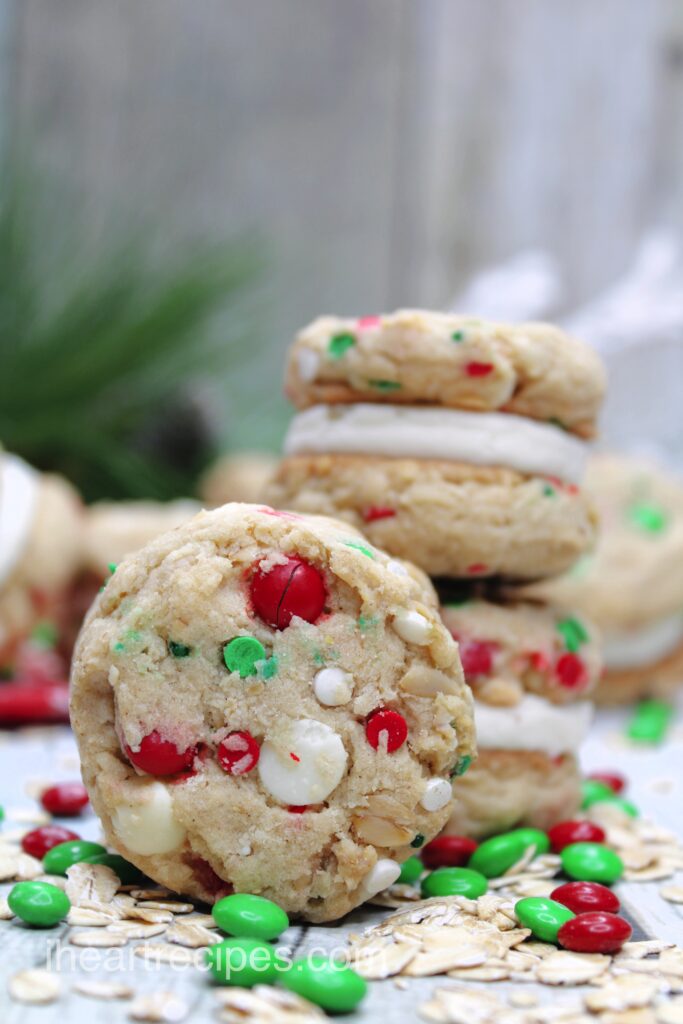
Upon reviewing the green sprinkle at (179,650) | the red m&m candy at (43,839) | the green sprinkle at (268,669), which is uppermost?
the green sprinkle at (179,650)

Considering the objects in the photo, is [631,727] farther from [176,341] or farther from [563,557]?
[176,341]

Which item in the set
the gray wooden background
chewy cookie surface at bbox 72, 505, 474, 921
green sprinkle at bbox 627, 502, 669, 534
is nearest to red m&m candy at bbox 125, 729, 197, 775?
chewy cookie surface at bbox 72, 505, 474, 921

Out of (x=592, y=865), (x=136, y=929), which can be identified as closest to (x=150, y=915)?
(x=136, y=929)

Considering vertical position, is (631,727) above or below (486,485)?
below

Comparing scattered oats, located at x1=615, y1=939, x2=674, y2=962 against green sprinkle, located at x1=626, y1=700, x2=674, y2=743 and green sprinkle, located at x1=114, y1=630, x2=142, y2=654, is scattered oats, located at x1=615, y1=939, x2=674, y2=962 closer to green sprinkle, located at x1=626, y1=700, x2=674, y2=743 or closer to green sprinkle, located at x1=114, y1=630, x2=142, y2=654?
green sprinkle, located at x1=114, y1=630, x2=142, y2=654

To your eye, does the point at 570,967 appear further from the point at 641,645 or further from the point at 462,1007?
the point at 641,645

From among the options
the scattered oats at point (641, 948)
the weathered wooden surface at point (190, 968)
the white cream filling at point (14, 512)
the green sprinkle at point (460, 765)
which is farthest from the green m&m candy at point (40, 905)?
the white cream filling at point (14, 512)

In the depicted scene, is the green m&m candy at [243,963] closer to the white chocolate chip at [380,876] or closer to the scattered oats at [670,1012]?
the white chocolate chip at [380,876]

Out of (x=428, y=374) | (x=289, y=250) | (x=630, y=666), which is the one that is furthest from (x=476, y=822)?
(x=289, y=250)
